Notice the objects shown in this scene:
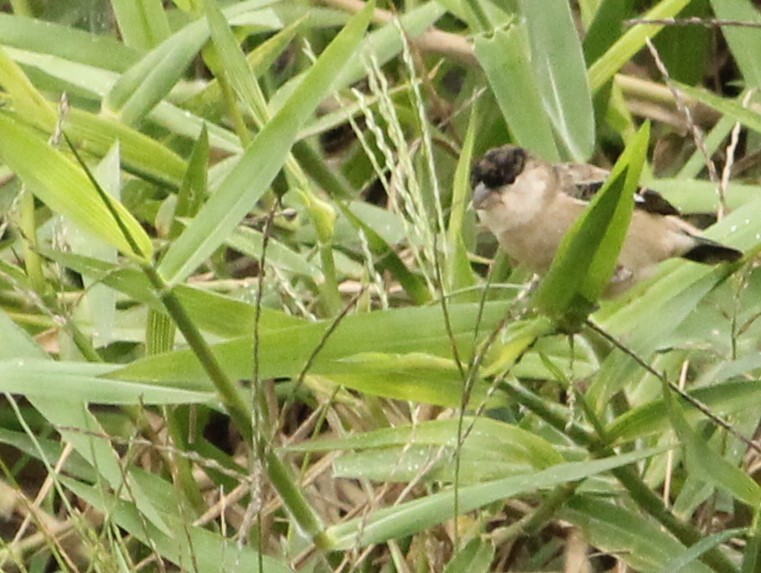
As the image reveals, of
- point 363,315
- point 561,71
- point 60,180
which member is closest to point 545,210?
point 561,71

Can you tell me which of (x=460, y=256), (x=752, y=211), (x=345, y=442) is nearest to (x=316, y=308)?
(x=460, y=256)

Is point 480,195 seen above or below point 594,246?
below

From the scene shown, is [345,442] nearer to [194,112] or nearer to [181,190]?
[181,190]

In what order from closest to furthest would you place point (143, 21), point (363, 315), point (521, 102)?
point (363, 315)
point (521, 102)
point (143, 21)

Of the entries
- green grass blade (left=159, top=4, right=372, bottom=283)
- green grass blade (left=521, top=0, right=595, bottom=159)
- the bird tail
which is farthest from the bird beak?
green grass blade (left=159, top=4, right=372, bottom=283)

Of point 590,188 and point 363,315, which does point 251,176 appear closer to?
point 363,315

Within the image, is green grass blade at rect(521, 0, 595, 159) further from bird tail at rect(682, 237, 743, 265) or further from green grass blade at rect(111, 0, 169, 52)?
green grass blade at rect(111, 0, 169, 52)
